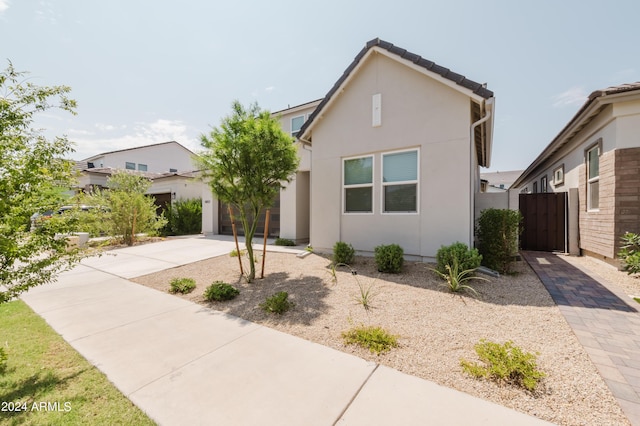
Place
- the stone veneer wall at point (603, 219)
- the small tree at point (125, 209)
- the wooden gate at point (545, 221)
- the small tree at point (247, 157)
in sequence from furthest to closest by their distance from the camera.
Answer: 1. the small tree at point (125, 209)
2. the wooden gate at point (545, 221)
3. the stone veneer wall at point (603, 219)
4. the small tree at point (247, 157)

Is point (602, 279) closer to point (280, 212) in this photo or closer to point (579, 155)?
point (579, 155)

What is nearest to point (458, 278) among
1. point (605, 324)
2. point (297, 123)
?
point (605, 324)

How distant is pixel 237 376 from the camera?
262 cm

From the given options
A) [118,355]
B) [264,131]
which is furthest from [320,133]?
[118,355]

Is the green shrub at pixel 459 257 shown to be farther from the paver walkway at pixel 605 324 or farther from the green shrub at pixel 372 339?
the green shrub at pixel 372 339

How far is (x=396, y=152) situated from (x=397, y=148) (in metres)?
0.14

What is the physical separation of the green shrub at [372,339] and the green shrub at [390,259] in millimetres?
2884

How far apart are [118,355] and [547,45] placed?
12546mm

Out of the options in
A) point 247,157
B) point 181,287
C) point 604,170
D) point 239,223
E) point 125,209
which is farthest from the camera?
point 239,223

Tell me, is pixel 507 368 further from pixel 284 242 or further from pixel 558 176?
pixel 558 176

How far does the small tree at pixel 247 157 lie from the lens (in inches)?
221

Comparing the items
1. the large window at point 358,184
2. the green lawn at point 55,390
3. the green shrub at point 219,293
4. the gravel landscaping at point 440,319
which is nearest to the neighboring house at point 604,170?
the gravel landscaping at point 440,319

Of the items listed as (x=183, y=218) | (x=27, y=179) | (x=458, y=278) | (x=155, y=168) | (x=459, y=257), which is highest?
(x=155, y=168)

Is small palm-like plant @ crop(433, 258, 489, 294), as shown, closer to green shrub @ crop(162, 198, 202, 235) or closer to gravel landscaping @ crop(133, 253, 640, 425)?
gravel landscaping @ crop(133, 253, 640, 425)
